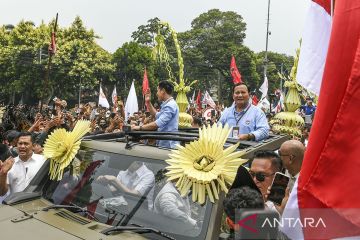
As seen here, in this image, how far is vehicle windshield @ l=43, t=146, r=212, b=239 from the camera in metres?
2.78

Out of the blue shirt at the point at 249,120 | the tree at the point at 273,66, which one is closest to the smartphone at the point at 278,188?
the blue shirt at the point at 249,120

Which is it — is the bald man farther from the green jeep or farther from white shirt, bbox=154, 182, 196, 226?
white shirt, bbox=154, 182, 196, 226

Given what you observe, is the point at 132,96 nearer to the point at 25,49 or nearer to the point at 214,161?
the point at 214,161

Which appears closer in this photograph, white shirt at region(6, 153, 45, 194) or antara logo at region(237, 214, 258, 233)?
antara logo at region(237, 214, 258, 233)

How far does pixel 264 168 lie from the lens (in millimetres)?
2980

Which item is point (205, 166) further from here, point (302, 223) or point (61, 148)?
point (61, 148)

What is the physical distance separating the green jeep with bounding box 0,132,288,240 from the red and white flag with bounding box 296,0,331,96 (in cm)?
93

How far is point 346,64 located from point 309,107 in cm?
1364

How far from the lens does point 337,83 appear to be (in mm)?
1833

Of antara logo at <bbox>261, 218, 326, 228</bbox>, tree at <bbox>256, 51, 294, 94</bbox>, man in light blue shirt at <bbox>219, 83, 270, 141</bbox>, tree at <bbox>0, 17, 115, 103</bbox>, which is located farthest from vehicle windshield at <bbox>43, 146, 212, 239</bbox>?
tree at <bbox>256, 51, 294, 94</bbox>

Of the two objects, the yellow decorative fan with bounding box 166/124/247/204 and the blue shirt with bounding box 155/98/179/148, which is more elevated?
the blue shirt with bounding box 155/98/179/148

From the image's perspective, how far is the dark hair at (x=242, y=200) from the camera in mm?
2006

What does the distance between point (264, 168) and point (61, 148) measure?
172 centimetres

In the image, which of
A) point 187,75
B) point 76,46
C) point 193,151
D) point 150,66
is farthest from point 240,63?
point 193,151
